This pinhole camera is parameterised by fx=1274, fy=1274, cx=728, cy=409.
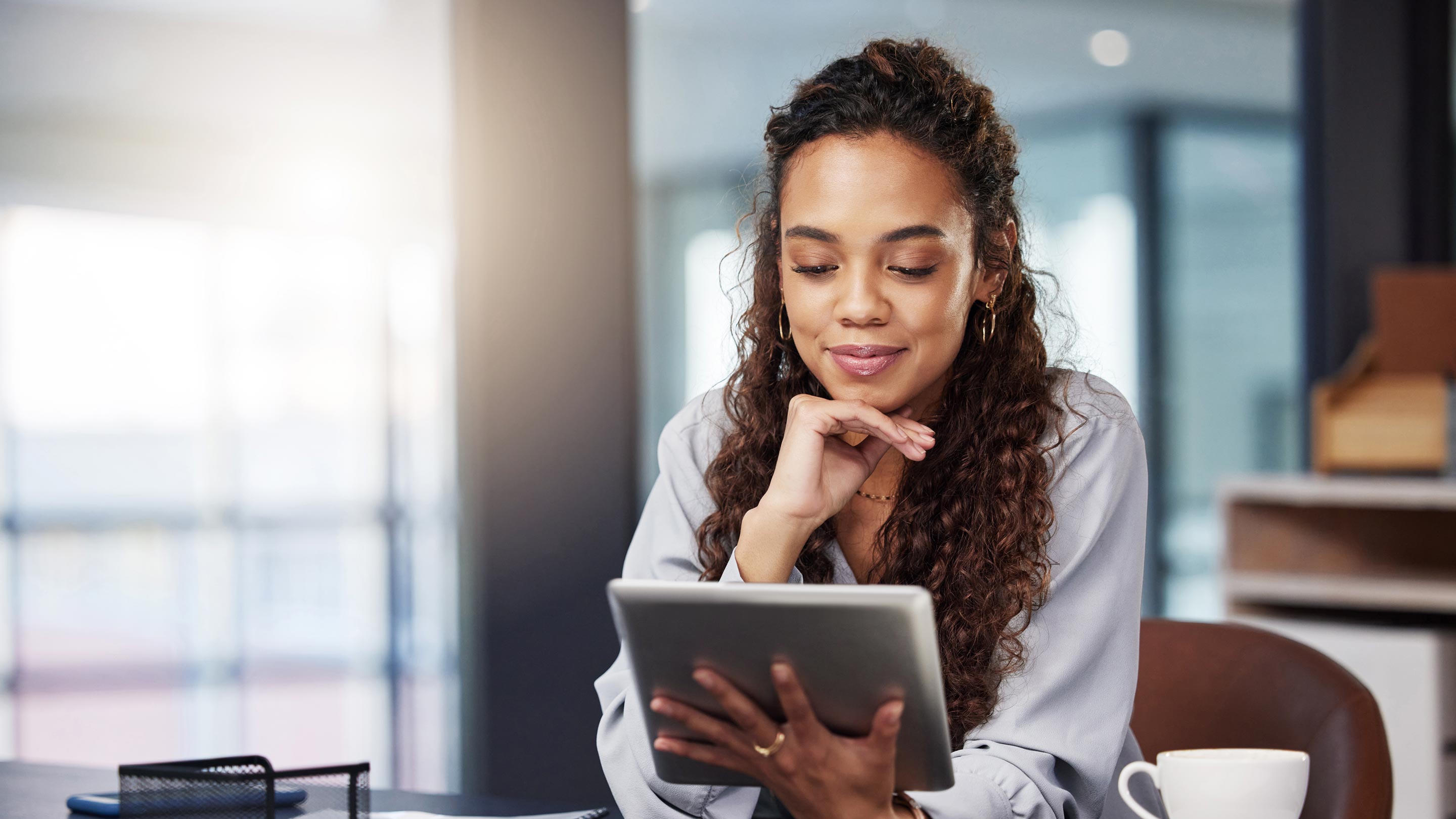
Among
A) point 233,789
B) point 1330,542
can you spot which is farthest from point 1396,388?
point 233,789

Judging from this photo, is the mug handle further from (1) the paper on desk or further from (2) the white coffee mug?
(1) the paper on desk

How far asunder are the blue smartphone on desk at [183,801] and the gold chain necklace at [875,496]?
2.06 feet

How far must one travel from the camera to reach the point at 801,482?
3.80 ft

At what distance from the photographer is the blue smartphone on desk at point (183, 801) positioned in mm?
895

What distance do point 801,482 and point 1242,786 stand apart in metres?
0.46

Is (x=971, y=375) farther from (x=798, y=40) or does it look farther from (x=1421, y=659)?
(x=798, y=40)

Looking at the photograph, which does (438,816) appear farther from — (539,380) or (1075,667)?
(539,380)

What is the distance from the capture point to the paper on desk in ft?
3.45

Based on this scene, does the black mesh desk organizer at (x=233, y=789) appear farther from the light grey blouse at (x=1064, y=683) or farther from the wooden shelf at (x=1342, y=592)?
the wooden shelf at (x=1342, y=592)

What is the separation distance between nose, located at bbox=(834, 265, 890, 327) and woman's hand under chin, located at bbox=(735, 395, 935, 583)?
0.25 ft

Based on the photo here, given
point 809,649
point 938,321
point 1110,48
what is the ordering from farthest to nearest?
point 1110,48, point 938,321, point 809,649

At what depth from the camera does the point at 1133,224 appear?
4305mm

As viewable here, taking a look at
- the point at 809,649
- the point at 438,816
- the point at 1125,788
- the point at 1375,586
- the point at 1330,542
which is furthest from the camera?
the point at 1330,542

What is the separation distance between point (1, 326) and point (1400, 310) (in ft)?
17.4
